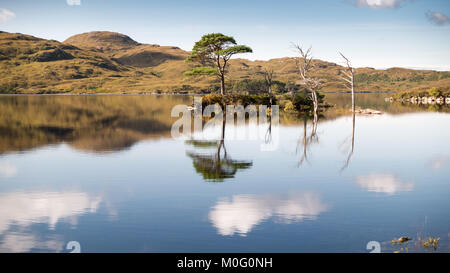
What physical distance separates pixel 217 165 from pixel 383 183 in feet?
27.2

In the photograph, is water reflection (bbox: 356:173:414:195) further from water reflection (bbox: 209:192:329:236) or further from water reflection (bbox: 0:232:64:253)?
water reflection (bbox: 0:232:64:253)

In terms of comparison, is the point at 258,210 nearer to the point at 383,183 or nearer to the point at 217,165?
the point at 383,183

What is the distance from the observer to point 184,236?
10.2 metres

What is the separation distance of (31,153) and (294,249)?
2019 centimetres

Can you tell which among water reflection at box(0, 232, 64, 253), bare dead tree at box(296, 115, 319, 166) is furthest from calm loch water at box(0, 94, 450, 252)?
Answer: bare dead tree at box(296, 115, 319, 166)

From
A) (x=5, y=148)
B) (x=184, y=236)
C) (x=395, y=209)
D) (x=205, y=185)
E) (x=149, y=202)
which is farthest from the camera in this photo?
(x=5, y=148)

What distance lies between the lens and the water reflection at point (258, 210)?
36.2 feet

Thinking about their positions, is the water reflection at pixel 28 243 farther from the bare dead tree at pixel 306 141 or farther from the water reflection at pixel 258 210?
the bare dead tree at pixel 306 141

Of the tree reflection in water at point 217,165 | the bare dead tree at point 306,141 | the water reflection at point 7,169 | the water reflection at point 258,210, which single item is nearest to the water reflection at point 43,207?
the water reflection at point 7,169

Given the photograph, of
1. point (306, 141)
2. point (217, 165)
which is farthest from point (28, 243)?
point (306, 141)

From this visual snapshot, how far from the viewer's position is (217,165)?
19859 millimetres
